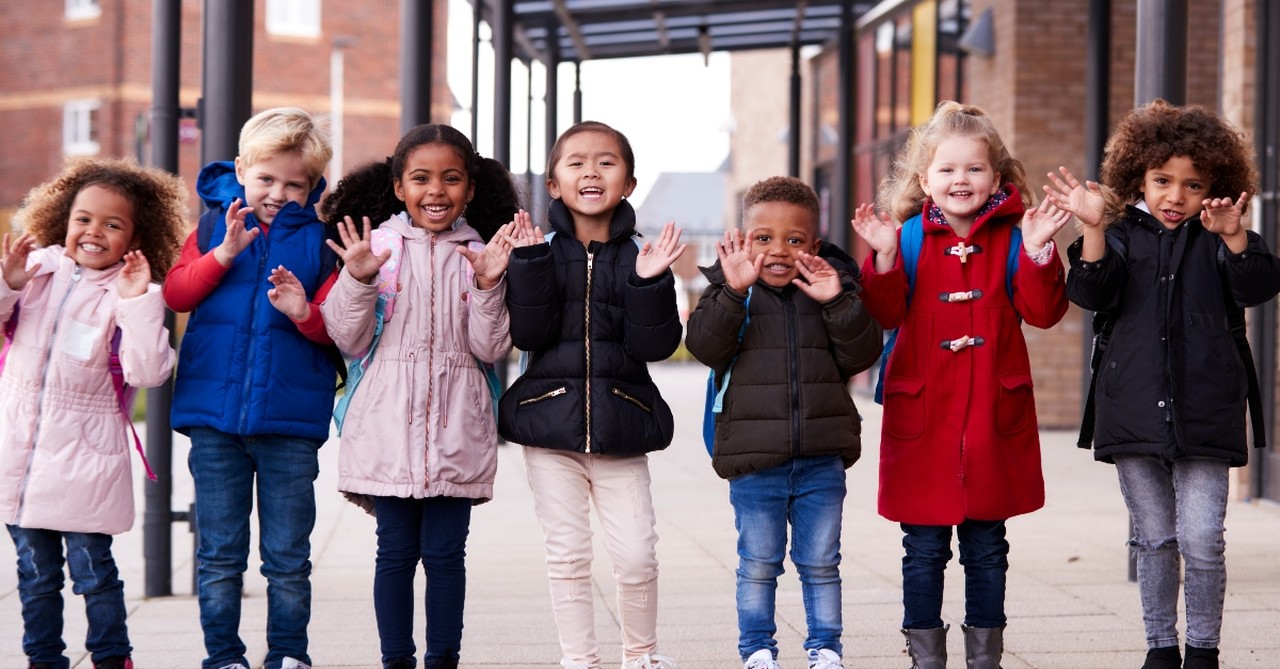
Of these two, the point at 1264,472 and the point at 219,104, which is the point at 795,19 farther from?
the point at 219,104

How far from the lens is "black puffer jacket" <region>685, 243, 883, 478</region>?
4645 millimetres

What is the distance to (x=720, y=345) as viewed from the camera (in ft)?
15.3

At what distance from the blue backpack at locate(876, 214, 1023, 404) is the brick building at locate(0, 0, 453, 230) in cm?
3091

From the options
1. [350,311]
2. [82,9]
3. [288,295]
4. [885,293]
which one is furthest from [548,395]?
[82,9]

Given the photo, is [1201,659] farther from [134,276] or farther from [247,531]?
[134,276]

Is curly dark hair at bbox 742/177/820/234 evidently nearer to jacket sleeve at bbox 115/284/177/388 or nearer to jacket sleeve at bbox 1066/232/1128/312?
jacket sleeve at bbox 1066/232/1128/312

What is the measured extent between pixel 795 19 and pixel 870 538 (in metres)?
10.2

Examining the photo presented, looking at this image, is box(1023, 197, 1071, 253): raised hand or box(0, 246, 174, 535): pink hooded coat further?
box(0, 246, 174, 535): pink hooded coat

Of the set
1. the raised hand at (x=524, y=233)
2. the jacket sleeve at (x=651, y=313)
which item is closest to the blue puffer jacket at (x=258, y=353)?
the raised hand at (x=524, y=233)

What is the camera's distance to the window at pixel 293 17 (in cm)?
3666

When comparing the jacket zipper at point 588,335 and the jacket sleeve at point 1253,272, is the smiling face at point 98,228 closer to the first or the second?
the jacket zipper at point 588,335

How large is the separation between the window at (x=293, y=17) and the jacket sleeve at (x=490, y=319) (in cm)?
3327

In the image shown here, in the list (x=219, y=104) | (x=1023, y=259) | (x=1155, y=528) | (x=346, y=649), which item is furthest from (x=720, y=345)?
(x=219, y=104)

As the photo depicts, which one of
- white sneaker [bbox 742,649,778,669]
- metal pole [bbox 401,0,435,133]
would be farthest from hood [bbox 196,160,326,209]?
metal pole [bbox 401,0,435,133]
